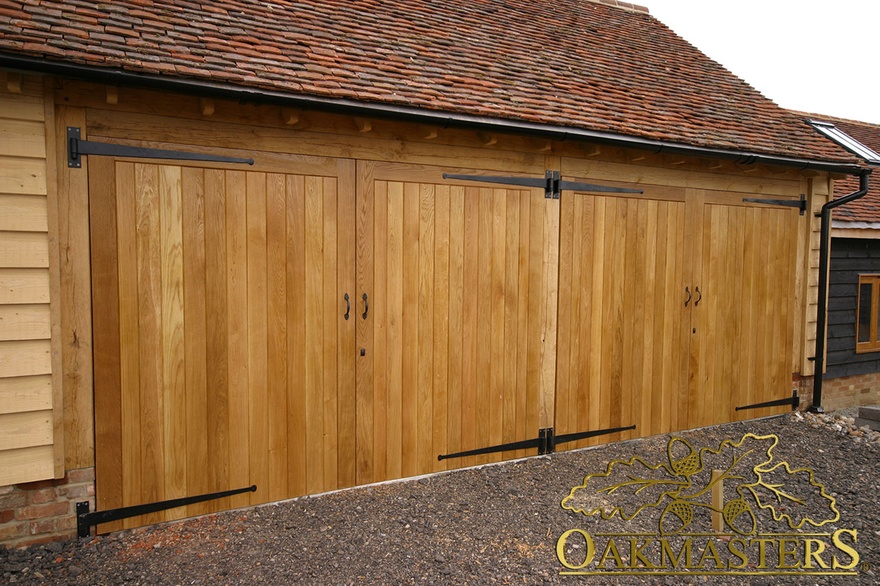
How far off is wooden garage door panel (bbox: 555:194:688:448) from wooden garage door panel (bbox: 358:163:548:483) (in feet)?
1.24

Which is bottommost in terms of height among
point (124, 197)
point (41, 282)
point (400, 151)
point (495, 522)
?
point (495, 522)

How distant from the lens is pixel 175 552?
3.51 metres

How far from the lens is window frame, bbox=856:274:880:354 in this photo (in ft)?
28.3

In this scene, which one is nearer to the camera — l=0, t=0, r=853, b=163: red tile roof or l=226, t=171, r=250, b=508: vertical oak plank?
l=0, t=0, r=853, b=163: red tile roof

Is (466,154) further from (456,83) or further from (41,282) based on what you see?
(41,282)

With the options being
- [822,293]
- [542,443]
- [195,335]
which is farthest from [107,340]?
[822,293]

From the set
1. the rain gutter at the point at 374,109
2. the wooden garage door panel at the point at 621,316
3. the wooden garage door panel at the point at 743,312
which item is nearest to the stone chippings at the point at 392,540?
the wooden garage door panel at the point at 621,316

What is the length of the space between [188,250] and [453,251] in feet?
6.59

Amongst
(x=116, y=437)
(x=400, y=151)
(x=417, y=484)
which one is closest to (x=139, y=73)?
(x=400, y=151)

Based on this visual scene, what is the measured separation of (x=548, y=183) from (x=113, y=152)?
3365mm

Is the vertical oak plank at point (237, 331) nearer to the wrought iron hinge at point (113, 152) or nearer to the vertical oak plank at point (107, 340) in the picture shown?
the wrought iron hinge at point (113, 152)

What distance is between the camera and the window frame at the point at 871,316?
862cm

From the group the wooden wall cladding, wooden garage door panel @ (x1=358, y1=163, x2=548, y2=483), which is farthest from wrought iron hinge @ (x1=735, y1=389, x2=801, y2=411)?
the wooden wall cladding

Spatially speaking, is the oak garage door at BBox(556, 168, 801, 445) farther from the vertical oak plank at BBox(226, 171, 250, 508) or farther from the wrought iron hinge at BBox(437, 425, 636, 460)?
the vertical oak plank at BBox(226, 171, 250, 508)
